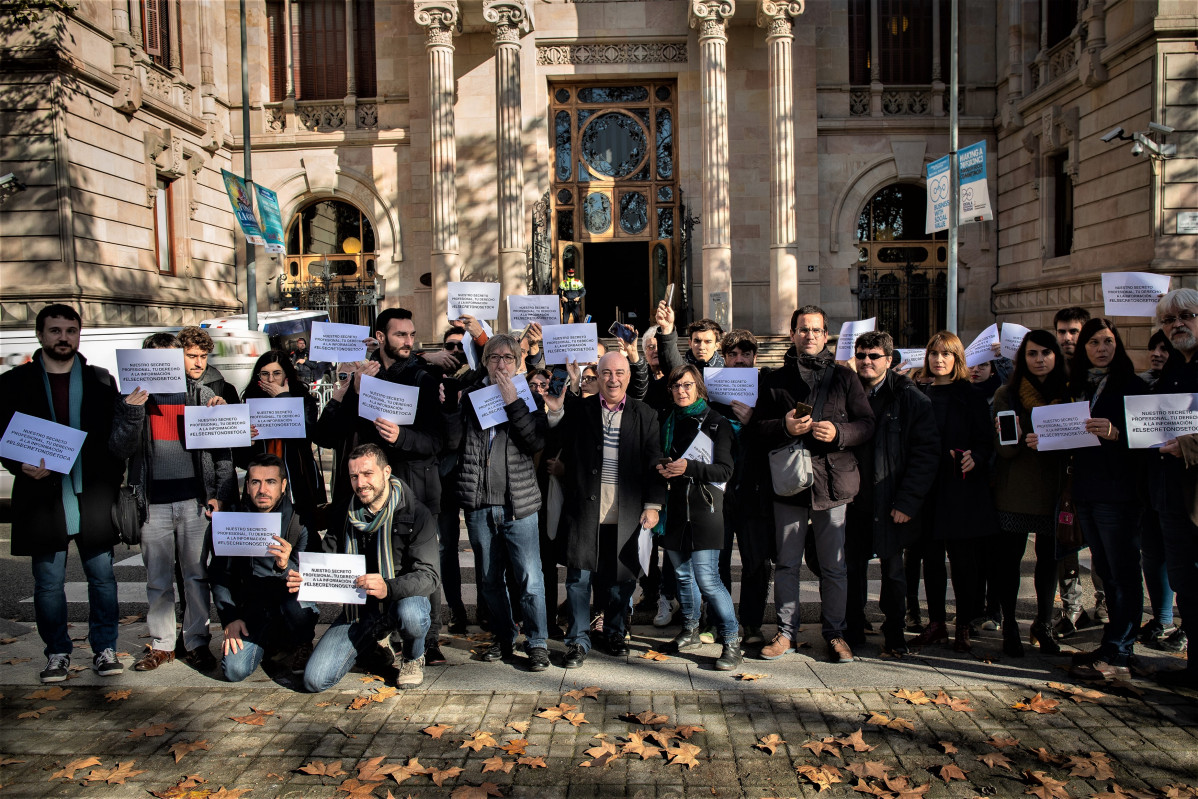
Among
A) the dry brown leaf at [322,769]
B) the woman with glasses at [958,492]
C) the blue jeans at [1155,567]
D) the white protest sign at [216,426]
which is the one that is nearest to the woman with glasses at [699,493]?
the woman with glasses at [958,492]

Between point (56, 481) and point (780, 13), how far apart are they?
2005 cm

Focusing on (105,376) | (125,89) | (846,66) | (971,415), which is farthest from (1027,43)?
(105,376)

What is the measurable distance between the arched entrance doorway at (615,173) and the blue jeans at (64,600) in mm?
18625

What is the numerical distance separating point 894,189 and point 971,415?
66.2 ft

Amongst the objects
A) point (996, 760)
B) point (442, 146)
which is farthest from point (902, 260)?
point (996, 760)

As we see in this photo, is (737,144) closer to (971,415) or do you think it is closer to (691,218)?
(691,218)

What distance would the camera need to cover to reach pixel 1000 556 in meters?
5.98

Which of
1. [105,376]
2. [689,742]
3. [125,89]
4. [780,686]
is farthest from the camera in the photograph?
[125,89]

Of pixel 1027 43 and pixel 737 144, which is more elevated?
pixel 1027 43

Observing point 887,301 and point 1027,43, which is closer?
point 1027,43

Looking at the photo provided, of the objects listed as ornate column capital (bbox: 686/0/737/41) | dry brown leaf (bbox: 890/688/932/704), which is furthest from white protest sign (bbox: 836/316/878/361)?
ornate column capital (bbox: 686/0/737/41)

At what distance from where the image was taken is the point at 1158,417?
16.5 feet

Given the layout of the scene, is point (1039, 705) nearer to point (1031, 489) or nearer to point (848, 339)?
point (1031, 489)

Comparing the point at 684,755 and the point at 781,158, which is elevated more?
the point at 781,158
